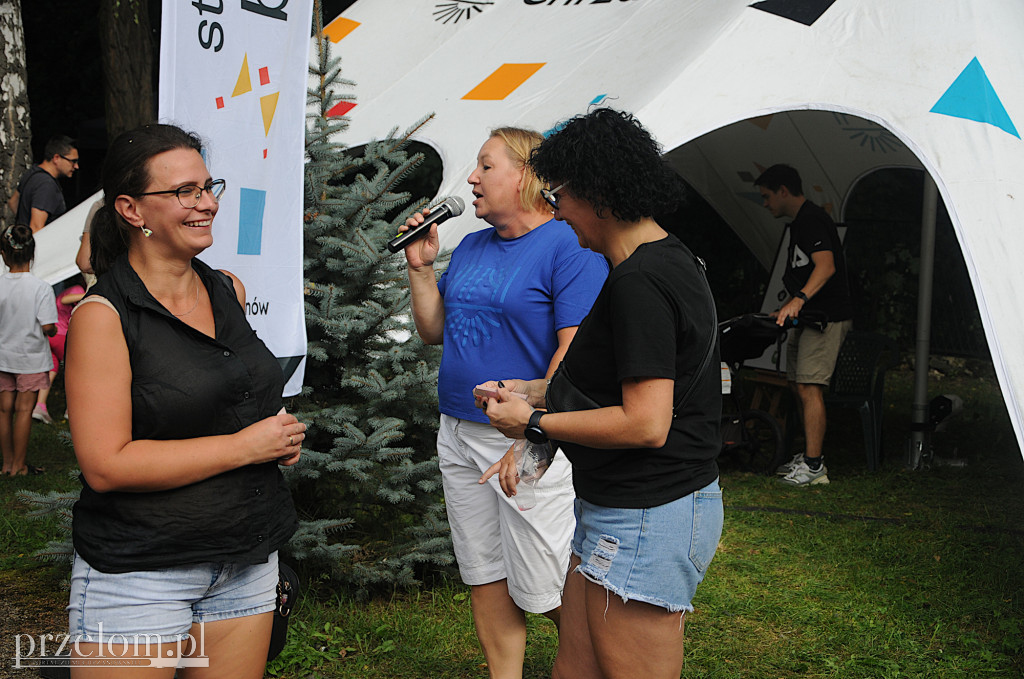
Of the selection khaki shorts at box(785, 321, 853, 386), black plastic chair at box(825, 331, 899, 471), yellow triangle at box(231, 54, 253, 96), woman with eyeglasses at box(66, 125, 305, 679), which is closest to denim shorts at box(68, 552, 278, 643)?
woman with eyeglasses at box(66, 125, 305, 679)

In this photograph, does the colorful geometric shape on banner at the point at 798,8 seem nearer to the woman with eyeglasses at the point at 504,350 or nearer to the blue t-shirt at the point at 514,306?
the woman with eyeglasses at the point at 504,350

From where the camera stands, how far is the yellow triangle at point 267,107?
3.05 metres

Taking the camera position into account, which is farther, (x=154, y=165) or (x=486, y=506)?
(x=486, y=506)

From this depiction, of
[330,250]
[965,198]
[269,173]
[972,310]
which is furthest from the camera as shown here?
[972,310]

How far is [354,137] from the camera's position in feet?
20.6

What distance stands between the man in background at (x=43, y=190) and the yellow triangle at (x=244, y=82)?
5.17m

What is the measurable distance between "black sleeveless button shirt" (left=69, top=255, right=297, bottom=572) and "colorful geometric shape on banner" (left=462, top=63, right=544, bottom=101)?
469 cm

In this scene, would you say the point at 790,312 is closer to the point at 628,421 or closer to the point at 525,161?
the point at 525,161

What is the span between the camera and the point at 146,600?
186 cm

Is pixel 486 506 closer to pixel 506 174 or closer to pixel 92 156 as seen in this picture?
pixel 506 174

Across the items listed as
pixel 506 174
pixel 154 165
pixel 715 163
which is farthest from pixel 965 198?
pixel 715 163

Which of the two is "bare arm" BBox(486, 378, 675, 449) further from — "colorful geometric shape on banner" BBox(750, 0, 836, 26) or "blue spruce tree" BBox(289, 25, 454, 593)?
"colorful geometric shape on banner" BBox(750, 0, 836, 26)

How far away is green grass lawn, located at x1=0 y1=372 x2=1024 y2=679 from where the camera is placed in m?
3.52

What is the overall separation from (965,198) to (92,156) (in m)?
13.2
